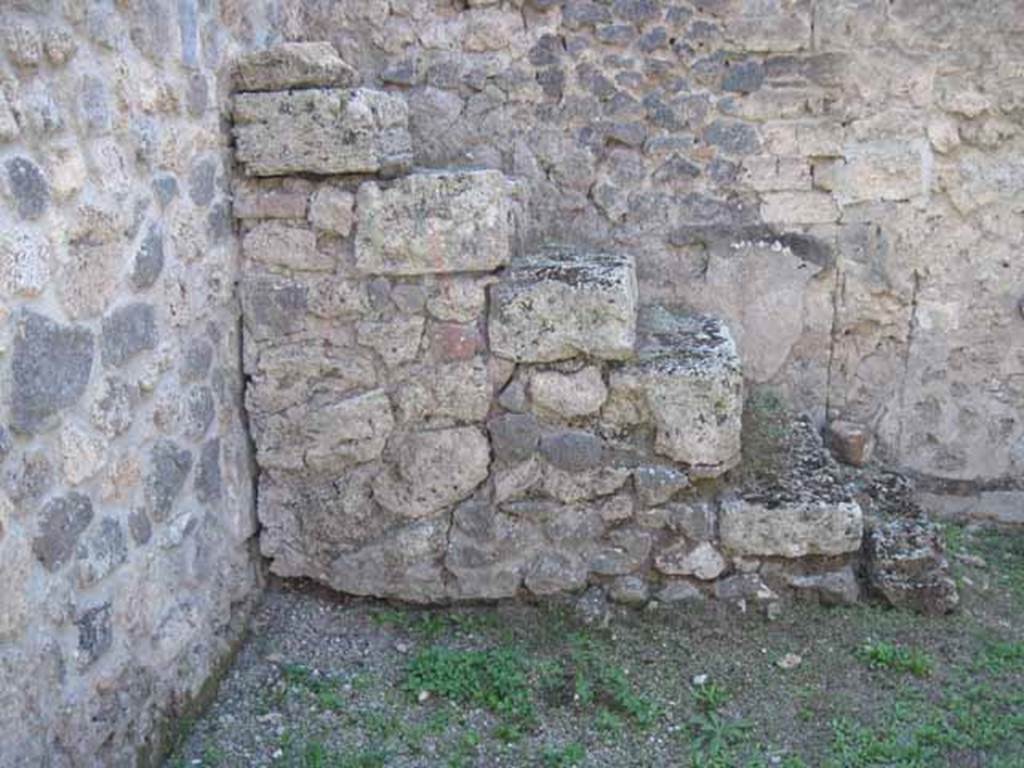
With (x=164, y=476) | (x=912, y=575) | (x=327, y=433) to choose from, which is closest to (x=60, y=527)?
(x=164, y=476)

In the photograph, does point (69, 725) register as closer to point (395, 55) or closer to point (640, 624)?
point (640, 624)

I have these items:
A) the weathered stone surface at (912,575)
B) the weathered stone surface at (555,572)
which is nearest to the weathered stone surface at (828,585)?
the weathered stone surface at (912,575)

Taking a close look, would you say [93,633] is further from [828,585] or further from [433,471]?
[828,585]

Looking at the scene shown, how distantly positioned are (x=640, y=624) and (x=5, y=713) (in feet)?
6.03

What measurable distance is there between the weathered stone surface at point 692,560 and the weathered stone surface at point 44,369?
70.4 inches

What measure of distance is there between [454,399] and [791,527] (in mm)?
1100

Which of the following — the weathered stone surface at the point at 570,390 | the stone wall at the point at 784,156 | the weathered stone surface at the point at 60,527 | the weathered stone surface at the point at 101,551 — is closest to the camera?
the weathered stone surface at the point at 60,527

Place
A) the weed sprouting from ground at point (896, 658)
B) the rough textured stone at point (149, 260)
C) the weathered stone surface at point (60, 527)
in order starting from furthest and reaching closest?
the weed sprouting from ground at point (896, 658), the rough textured stone at point (149, 260), the weathered stone surface at point (60, 527)

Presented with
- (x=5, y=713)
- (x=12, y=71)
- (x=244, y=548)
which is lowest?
(x=244, y=548)

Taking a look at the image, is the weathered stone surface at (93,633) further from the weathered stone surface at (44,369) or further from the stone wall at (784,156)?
the stone wall at (784,156)

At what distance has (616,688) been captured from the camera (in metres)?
2.94

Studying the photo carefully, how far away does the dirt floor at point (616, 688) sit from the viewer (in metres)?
2.71

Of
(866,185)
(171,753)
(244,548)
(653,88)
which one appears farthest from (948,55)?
(171,753)

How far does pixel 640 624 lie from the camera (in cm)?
322
